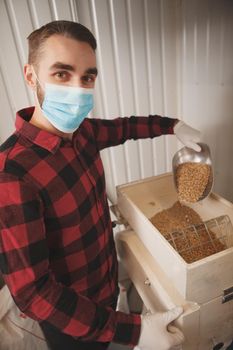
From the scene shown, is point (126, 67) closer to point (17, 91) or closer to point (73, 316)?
point (17, 91)

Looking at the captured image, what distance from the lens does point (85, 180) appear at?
0.76m

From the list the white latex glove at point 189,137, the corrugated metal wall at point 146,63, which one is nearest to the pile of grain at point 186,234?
the white latex glove at point 189,137

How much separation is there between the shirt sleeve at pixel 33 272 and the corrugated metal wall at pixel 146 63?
2.20 feet

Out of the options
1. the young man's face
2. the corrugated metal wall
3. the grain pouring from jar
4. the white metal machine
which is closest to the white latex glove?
the grain pouring from jar

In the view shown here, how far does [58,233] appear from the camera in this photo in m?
0.70

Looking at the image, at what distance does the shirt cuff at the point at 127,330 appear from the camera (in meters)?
0.69

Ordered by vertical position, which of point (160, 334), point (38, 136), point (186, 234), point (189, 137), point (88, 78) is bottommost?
point (160, 334)

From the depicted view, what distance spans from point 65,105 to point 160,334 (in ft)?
2.24

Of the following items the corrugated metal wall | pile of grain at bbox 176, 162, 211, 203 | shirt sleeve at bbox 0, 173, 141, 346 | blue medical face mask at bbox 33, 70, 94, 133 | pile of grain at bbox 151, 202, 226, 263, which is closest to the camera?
shirt sleeve at bbox 0, 173, 141, 346

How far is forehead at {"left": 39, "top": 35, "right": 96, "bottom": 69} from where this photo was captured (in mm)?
643

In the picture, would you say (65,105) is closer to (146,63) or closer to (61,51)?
(61,51)

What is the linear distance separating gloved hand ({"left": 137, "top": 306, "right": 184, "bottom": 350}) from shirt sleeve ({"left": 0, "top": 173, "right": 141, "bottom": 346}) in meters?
0.10

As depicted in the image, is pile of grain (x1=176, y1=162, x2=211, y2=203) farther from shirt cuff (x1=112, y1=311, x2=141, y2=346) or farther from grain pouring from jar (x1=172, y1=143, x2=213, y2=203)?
shirt cuff (x1=112, y1=311, x2=141, y2=346)

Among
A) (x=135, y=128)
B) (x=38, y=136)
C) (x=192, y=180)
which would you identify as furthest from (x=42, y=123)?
(x=192, y=180)
